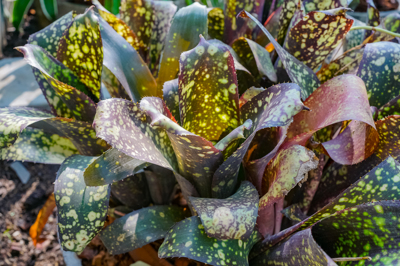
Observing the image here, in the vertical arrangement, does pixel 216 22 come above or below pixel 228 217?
above

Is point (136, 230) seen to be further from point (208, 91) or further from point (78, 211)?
point (208, 91)

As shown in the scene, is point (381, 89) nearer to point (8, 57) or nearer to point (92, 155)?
point (92, 155)

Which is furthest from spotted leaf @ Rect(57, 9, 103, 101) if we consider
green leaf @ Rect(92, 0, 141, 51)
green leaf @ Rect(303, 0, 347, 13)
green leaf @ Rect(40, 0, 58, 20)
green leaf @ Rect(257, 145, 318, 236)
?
green leaf @ Rect(40, 0, 58, 20)

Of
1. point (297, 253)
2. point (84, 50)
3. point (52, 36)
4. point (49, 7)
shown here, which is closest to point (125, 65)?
point (84, 50)

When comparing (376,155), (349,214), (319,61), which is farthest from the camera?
(319,61)

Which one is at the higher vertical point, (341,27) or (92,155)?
(341,27)

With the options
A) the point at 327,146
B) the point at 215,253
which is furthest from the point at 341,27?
the point at 215,253

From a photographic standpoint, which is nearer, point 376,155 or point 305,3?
point 376,155
